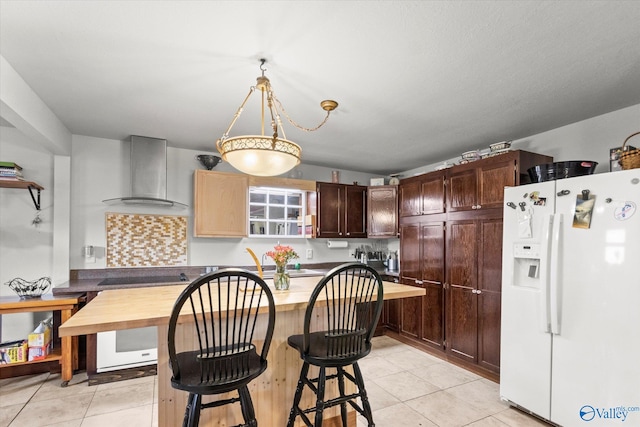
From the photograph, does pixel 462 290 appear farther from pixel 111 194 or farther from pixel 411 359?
pixel 111 194

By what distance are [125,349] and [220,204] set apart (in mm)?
1797

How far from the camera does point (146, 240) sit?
12.7 ft

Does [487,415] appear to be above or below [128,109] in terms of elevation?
below

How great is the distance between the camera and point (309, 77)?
7.47ft

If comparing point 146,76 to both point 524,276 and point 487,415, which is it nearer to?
point 524,276

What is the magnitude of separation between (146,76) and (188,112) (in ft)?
2.18

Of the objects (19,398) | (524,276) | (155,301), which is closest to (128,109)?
(155,301)

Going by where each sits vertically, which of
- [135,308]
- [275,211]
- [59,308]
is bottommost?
[59,308]

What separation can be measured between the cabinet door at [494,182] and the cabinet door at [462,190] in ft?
0.25

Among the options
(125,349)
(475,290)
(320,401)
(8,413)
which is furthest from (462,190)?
(8,413)

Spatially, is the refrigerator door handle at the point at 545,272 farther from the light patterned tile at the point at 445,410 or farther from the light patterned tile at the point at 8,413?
the light patterned tile at the point at 8,413

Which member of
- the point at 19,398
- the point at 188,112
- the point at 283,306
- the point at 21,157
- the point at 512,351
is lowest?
the point at 19,398

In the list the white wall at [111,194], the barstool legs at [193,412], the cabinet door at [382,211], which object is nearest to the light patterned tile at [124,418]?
the barstool legs at [193,412]

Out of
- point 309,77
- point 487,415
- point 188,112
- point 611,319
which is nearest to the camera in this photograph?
point 611,319
